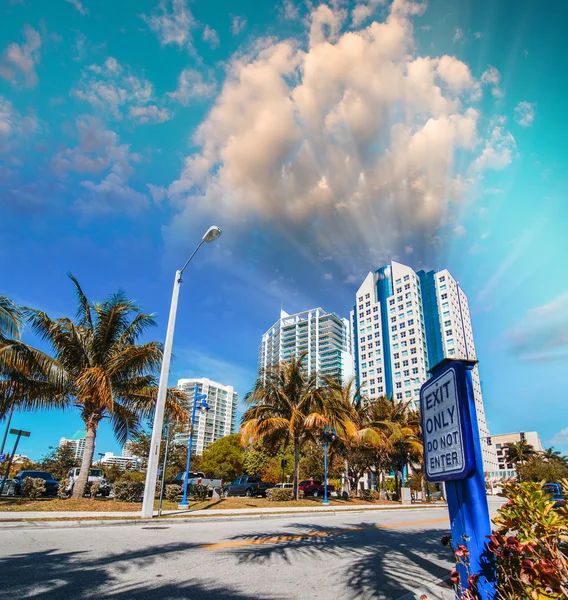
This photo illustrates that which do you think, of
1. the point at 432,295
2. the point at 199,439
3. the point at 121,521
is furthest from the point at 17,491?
the point at 199,439

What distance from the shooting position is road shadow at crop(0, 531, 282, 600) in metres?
4.38

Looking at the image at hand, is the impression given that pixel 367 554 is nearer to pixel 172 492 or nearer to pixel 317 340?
pixel 172 492

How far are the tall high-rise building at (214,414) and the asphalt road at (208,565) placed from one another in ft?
531

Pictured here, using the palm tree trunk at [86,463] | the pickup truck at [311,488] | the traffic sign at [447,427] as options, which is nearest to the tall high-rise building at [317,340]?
the pickup truck at [311,488]

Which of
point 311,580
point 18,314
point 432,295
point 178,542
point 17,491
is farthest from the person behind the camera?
point 432,295

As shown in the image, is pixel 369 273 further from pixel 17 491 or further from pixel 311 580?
pixel 311 580

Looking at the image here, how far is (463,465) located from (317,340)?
142602 millimetres

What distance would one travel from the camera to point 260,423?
23.2m

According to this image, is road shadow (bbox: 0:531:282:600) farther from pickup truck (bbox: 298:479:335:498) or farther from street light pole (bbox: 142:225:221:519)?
pickup truck (bbox: 298:479:335:498)

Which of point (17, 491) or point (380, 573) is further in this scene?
point (17, 491)

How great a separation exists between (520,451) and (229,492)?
234 ft

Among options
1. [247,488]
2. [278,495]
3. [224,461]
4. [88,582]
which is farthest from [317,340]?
[88,582]

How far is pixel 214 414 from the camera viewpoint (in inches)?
7274

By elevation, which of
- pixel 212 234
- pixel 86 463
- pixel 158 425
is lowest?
pixel 86 463
